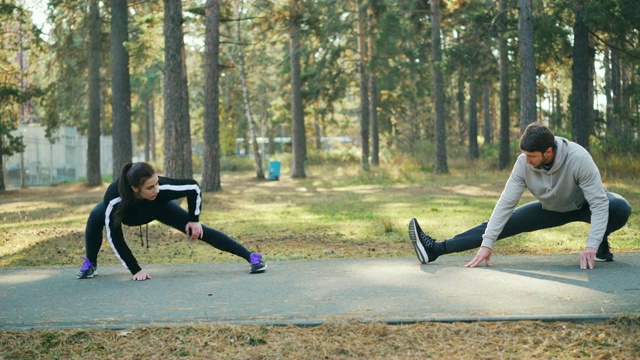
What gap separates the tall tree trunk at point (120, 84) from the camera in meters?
26.2

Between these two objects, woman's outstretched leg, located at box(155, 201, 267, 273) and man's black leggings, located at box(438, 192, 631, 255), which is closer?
man's black leggings, located at box(438, 192, 631, 255)

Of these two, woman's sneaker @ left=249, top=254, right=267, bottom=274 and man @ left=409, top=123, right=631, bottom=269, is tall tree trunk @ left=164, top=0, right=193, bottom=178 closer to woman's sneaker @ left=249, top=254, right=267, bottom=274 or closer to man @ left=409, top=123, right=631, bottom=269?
woman's sneaker @ left=249, top=254, right=267, bottom=274

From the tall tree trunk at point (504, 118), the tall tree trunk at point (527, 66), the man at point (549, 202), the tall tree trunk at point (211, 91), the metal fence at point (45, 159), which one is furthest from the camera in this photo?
the metal fence at point (45, 159)

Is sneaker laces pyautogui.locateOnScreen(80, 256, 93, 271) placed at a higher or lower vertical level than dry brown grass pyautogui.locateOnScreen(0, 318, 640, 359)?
higher

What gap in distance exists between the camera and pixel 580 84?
83.3 ft

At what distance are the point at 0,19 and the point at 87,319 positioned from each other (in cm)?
2393

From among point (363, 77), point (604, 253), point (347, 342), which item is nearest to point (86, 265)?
point (347, 342)

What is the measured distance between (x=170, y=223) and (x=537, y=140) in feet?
12.4

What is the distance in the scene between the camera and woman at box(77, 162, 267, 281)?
7.09 m

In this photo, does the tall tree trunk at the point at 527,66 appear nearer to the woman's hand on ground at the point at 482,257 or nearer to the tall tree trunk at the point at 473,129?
the woman's hand on ground at the point at 482,257

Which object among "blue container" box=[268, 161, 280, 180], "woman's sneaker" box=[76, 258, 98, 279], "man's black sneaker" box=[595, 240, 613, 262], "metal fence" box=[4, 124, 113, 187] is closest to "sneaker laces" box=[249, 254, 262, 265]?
"woman's sneaker" box=[76, 258, 98, 279]

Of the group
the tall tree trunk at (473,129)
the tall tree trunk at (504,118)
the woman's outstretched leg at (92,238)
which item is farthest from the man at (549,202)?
the tall tree trunk at (473,129)

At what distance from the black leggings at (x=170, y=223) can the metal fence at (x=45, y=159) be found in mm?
27549

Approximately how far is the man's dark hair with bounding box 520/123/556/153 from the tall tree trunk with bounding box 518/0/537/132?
16439mm
